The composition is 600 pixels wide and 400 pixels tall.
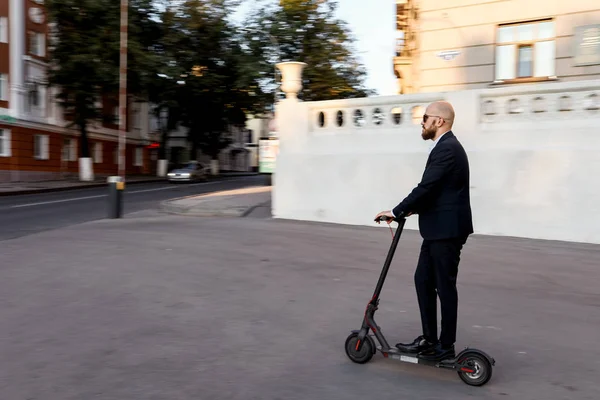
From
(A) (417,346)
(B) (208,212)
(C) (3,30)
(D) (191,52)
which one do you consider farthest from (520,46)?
(C) (3,30)

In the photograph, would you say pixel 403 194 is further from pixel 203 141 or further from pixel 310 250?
pixel 203 141

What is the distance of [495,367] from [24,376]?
10.2 feet

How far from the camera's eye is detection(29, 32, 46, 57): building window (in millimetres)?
30625

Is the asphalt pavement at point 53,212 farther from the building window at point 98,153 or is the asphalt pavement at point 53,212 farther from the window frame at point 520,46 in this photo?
the building window at point 98,153

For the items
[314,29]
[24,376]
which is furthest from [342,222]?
[314,29]

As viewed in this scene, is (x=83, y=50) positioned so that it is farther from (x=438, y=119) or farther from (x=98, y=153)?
(x=438, y=119)

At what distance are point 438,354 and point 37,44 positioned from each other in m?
33.7

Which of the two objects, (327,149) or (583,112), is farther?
(327,149)

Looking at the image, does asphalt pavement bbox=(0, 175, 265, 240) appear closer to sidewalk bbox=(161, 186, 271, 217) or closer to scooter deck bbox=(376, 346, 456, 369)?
sidewalk bbox=(161, 186, 271, 217)

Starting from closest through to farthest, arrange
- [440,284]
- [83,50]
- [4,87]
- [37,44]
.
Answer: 1. [440,284]
2. [4,87]
3. [83,50]
4. [37,44]

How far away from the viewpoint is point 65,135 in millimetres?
33656

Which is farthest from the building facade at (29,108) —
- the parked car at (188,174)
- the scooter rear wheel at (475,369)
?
the scooter rear wheel at (475,369)

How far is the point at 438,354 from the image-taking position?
136 inches

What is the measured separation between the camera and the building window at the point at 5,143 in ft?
91.3
